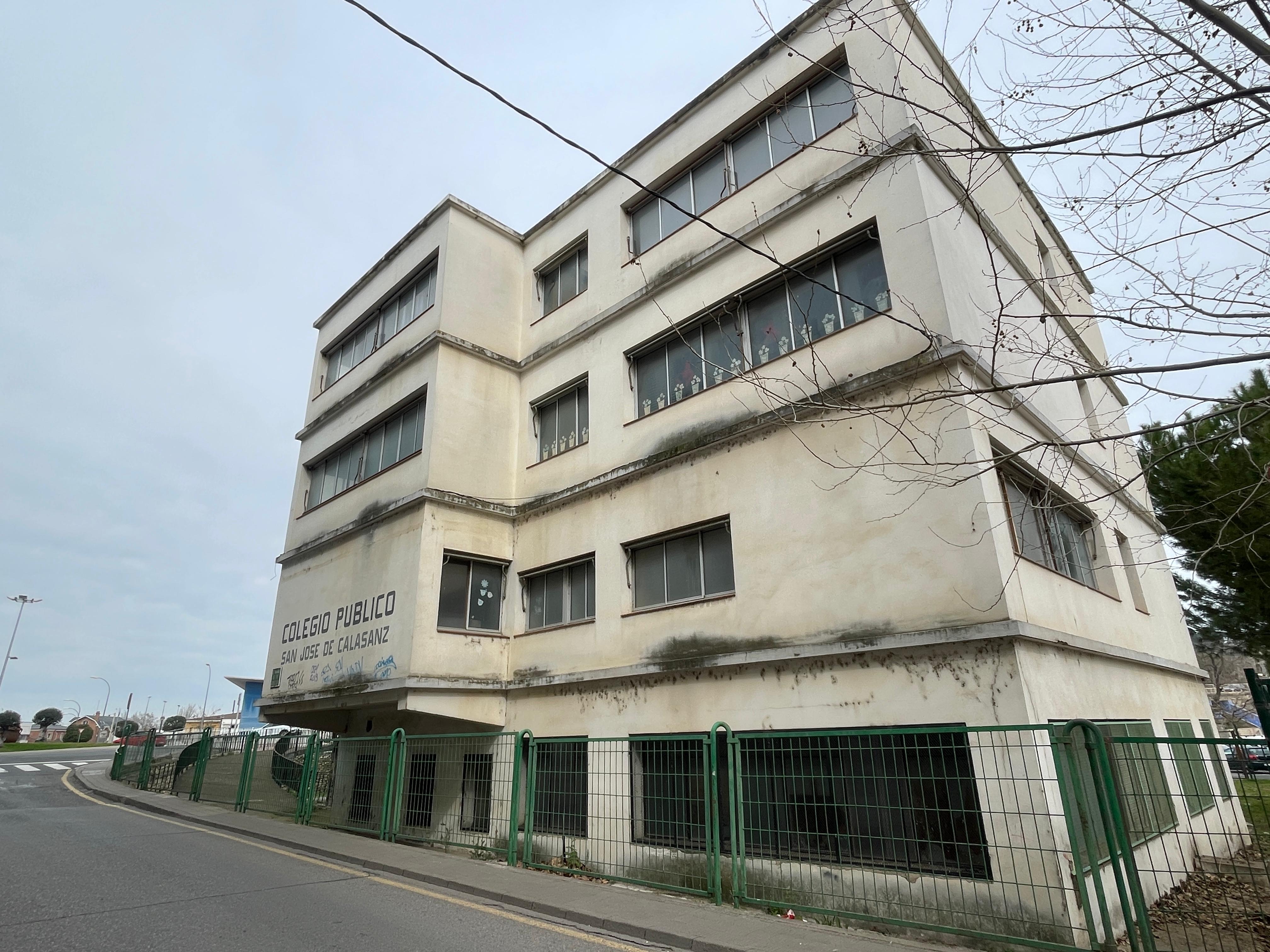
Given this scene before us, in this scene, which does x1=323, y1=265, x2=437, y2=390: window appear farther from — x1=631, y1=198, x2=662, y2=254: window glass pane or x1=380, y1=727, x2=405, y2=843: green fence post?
x1=380, y1=727, x2=405, y2=843: green fence post

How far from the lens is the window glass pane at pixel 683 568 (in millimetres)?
9914

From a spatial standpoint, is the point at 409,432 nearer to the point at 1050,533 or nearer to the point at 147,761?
the point at 1050,533

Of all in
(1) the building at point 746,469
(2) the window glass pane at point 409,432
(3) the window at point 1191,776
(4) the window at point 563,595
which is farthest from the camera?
(2) the window glass pane at point 409,432

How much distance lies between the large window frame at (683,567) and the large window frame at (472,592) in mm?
3032

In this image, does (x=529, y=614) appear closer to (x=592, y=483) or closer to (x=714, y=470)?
(x=592, y=483)

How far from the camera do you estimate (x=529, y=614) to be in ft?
41.1

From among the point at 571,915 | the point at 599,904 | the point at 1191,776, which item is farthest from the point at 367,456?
the point at 1191,776

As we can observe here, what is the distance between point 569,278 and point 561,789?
31.5ft

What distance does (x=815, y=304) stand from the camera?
964 centimetres

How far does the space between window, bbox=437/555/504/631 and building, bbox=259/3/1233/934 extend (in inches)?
2.1

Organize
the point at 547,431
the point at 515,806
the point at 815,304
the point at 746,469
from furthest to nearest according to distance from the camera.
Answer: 1. the point at 547,431
2. the point at 815,304
3. the point at 746,469
4. the point at 515,806

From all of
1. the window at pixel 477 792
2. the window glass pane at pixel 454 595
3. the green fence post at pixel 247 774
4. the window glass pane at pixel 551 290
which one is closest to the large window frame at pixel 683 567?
the window glass pane at pixel 454 595

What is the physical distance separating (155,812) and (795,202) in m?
17.0

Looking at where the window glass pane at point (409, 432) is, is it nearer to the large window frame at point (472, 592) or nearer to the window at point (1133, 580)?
the large window frame at point (472, 592)
